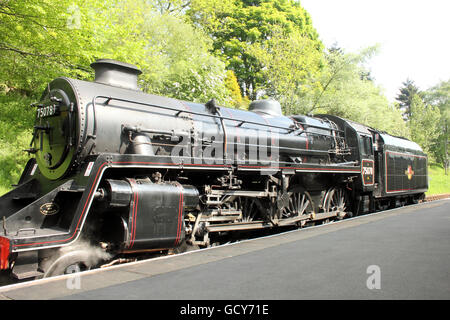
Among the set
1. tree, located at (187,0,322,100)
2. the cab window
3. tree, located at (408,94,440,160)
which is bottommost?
the cab window

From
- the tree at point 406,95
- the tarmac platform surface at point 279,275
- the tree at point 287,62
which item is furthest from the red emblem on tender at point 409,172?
the tree at point 406,95

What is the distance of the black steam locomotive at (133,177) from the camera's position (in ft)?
15.8

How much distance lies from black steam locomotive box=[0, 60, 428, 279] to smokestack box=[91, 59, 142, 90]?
0.02 meters

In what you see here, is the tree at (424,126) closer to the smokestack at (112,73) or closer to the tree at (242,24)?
the tree at (242,24)

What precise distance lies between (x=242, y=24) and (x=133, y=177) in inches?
1087

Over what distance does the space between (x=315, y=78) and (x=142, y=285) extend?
24.1 metres

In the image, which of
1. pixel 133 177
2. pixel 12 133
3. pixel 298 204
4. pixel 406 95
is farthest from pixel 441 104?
pixel 133 177

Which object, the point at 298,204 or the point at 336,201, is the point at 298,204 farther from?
the point at 336,201

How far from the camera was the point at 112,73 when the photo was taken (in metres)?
6.32

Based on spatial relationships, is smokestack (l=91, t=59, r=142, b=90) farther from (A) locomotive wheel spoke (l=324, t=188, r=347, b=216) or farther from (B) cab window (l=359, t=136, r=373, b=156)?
(B) cab window (l=359, t=136, r=373, b=156)

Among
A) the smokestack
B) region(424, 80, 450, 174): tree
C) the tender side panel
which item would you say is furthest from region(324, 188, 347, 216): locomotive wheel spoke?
region(424, 80, 450, 174): tree

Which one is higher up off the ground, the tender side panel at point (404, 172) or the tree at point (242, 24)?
the tree at point (242, 24)

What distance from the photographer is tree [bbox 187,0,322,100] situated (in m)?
29.6

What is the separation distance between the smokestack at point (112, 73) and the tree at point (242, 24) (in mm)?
23239
